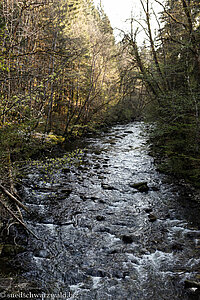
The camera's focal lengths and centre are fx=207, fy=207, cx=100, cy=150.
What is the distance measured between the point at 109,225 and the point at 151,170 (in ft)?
14.3

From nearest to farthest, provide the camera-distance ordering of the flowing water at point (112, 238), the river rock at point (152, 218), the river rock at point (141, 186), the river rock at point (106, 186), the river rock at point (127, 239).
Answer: the flowing water at point (112, 238)
the river rock at point (127, 239)
the river rock at point (152, 218)
the river rock at point (141, 186)
the river rock at point (106, 186)

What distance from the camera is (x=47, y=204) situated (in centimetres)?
616

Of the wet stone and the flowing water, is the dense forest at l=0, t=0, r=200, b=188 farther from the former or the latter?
the flowing water

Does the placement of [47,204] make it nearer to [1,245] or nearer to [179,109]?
A: [1,245]

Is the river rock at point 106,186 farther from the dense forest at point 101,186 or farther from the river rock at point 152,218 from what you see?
the river rock at point 152,218

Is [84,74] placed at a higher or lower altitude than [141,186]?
higher

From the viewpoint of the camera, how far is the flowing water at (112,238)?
11.5 ft

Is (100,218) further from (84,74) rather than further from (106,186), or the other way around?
(84,74)

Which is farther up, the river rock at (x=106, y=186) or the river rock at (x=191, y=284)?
the river rock at (x=106, y=186)

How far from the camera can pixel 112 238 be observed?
4738 mm

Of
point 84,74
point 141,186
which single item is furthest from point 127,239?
point 84,74

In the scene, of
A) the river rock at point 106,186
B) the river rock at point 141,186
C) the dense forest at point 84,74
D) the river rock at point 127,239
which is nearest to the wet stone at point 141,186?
the river rock at point 141,186

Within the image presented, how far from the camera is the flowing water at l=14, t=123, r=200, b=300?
3506 mm

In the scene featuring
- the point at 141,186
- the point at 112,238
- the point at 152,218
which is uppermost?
the point at 141,186
